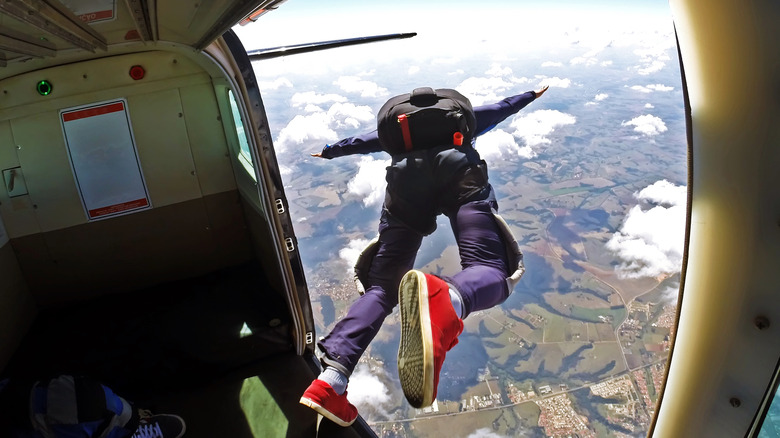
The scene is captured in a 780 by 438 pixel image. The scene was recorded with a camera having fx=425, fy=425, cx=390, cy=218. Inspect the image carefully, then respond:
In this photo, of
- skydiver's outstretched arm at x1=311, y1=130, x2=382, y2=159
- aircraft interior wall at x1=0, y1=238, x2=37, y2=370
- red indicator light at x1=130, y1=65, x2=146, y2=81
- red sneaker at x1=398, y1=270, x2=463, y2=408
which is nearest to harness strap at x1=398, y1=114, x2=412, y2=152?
skydiver's outstretched arm at x1=311, y1=130, x2=382, y2=159

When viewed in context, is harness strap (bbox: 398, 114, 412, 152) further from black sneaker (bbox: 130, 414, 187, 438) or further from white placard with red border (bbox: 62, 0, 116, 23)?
black sneaker (bbox: 130, 414, 187, 438)

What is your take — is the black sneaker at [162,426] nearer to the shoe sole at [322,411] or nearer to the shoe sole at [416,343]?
the shoe sole at [322,411]

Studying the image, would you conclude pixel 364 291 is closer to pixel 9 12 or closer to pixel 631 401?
pixel 9 12

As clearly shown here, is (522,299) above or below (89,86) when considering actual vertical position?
below

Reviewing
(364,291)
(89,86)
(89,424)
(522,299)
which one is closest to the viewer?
(89,424)

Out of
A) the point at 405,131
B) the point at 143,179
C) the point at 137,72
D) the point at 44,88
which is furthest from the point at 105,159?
the point at 405,131

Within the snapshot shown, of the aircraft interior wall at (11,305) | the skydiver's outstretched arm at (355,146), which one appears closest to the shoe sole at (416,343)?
the skydiver's outstretched arm at (355,146)

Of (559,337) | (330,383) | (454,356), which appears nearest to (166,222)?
(330,383)
